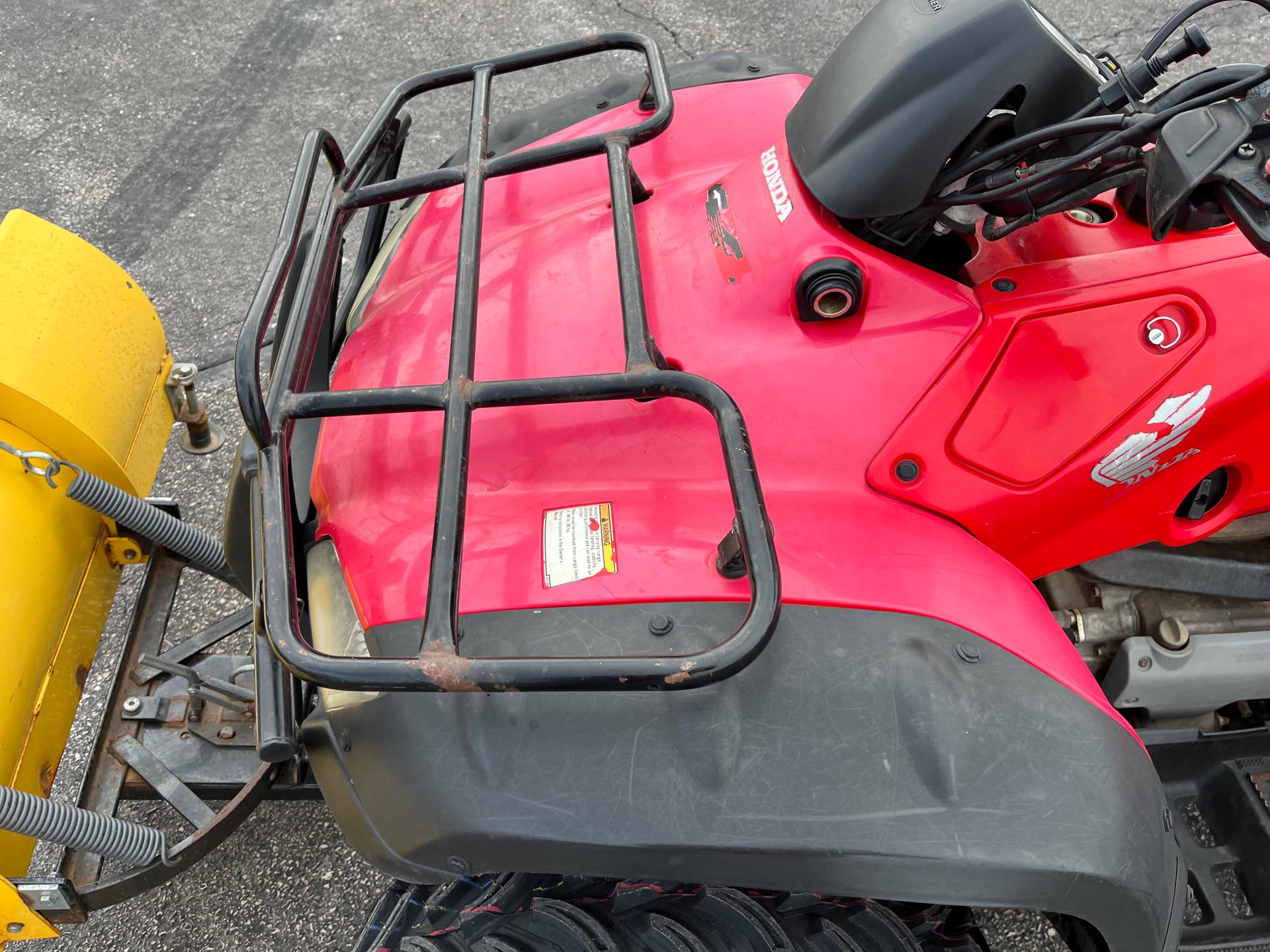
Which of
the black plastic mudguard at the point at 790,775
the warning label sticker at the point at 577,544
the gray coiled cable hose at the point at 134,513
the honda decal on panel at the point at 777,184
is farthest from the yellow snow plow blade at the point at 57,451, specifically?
the honda decal on panel at the point at 777,184

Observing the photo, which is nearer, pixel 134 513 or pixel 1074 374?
pixel 1074 374

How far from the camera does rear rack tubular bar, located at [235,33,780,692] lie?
1.00 meters

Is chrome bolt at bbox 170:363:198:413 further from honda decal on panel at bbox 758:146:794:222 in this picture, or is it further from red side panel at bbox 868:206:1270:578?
red side panel at bbox 868:206:1270:578

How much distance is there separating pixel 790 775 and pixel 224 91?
4.23 m

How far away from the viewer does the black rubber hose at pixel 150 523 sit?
1.66 metres

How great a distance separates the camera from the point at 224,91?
14.2 ft

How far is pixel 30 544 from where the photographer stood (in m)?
1.57

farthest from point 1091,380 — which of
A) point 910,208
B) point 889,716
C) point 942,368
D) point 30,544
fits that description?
point 30,544

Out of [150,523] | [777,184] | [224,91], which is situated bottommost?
[224,91]

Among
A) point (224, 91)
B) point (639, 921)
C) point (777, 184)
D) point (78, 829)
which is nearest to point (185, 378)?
point (78, 829)

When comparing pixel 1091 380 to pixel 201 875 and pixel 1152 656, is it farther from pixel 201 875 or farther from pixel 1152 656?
pixel 201 875

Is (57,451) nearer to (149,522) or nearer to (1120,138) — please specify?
(149,522)

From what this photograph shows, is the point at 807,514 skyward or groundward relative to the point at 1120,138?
groundward

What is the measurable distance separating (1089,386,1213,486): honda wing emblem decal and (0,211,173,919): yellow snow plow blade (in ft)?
5.20
